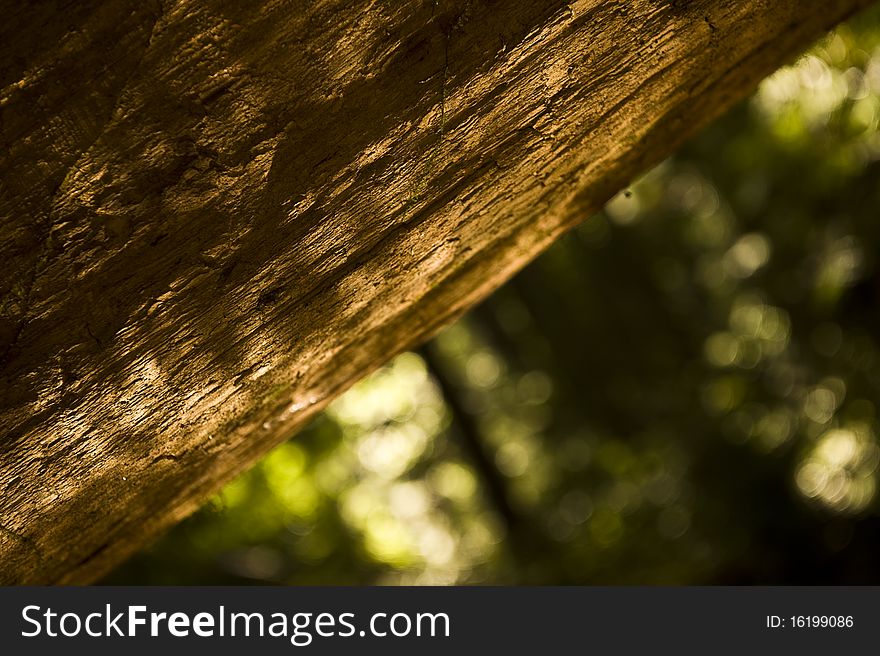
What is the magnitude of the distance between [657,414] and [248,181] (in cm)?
633

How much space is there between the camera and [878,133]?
9.70 feet

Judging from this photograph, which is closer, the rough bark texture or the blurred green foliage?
the rough bark texture

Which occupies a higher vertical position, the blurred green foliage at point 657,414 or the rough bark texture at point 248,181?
the blurred green foliage at point 657,414

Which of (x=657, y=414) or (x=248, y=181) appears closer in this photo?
(x=248, y=181)

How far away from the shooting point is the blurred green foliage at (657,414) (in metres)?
3.74

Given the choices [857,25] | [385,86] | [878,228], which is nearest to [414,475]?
[878,228]

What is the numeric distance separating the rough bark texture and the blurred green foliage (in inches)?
32.7

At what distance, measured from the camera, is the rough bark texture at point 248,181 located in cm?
104

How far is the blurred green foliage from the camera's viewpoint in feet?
12.3

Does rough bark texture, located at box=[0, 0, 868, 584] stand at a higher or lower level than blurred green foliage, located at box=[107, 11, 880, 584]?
lower

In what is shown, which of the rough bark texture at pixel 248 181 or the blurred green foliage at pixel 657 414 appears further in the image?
the blurred green foliage at pixel 657 414

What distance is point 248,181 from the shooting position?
1.12 metres

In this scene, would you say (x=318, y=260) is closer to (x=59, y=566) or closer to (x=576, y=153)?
(x=576, y=153)

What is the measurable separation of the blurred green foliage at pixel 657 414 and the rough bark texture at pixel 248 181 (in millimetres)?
831
